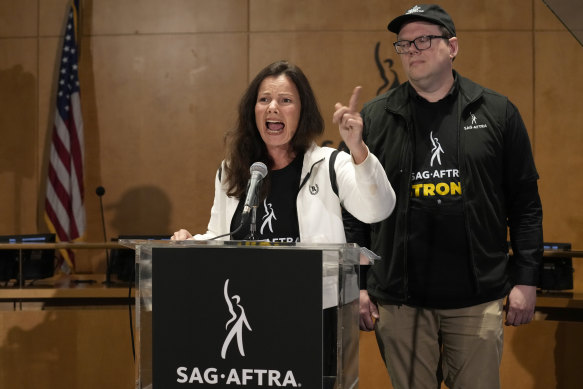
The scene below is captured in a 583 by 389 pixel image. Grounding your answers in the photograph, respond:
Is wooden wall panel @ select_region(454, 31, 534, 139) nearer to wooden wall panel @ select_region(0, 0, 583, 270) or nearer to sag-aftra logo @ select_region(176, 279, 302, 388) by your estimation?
wooden wall panel @ select_region(0, 0, 583, 270)

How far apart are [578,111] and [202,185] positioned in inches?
129

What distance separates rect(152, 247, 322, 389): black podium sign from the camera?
1.62m

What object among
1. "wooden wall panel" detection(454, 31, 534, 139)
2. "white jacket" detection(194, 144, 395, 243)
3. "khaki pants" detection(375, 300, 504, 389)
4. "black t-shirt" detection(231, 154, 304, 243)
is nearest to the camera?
"white jacket" detection(194, 144, 395, 243)

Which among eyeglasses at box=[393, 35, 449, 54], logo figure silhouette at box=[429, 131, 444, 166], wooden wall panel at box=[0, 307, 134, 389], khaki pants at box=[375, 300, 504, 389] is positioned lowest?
wooden wall panel at box=[0, 307, 134, 389]

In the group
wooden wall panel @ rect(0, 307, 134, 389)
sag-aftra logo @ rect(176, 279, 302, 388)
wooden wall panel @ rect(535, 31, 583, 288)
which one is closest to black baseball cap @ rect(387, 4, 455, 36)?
sag-aftra logo @ rect(176, 279, 302, 388)

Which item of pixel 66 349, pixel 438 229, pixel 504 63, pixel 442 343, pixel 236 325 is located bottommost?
pixel 66 349

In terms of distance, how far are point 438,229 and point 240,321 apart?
3.22ft

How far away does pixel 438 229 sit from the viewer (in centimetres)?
234

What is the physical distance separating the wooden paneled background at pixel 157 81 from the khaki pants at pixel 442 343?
134 inches

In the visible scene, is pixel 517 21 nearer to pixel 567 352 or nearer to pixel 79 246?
pixel 567 352

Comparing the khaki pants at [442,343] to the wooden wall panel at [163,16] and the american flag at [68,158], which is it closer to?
the american flag at [68,158]

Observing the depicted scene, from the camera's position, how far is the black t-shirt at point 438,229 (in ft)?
7.59

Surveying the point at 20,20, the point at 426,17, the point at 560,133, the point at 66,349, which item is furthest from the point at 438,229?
the point at 20,20

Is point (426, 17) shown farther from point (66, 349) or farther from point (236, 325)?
point (66, 349)
